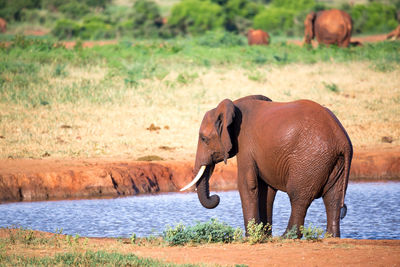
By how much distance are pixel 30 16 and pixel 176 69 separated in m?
33.1

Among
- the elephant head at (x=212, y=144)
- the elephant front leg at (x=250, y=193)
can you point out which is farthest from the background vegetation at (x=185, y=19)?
the elephant front leg at (x=250, y=193)

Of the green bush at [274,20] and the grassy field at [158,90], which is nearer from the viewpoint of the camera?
the grassy field at [158,90]

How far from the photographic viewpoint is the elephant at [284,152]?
7641mm

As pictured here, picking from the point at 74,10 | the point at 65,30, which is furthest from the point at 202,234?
the point at 74,10

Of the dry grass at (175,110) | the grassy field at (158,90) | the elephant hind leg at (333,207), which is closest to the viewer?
the elephant hind leg at (333,207)

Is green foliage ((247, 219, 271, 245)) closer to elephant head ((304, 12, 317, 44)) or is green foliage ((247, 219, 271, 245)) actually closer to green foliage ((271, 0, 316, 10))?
elephant head ((304, 12, 317, 44))

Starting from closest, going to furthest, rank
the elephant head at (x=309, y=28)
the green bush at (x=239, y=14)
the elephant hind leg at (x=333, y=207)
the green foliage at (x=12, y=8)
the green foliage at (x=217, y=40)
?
the elephant hind leg at (x=333, y=207) < the green foliage at (x=217, y=40) < the elephant head at (x=309, y=28) < the green bush at (x=239, y=14) < the green foliage at (x=12, y=8)

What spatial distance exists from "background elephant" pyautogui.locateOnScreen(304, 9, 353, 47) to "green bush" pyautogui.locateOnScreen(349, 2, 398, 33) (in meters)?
16.3

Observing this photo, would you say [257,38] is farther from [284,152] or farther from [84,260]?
[84,260]

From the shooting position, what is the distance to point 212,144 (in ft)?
28.1

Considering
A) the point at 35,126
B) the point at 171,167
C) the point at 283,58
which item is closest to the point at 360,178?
the point at 171,167

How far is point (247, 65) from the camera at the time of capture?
73.9 ft

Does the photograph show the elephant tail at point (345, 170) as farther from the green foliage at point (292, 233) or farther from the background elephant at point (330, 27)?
the background elephant at point (330, 27)

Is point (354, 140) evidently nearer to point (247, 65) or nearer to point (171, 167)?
point (171, 167)
